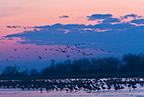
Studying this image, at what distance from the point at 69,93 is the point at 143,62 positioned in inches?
2332

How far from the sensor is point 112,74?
9944 centimetres

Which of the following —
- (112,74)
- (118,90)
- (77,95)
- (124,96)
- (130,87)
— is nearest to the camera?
(124,96)

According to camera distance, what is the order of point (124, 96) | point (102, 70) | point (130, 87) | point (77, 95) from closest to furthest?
point (124, 96), point (77, 95), point (130, 87), point (102, 70)

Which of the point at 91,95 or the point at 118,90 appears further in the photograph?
the point at 118,90

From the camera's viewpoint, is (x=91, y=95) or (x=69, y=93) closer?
(x=91, y=95)

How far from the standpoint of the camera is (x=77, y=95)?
50.8 m

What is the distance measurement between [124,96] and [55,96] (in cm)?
723

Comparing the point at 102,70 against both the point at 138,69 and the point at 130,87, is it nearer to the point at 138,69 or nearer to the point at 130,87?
the point at 138,69

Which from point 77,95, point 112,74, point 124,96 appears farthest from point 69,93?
point 112,74

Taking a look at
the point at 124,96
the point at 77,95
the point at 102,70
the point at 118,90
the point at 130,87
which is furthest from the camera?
the point at 102,70

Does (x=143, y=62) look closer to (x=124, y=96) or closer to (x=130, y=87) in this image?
(x=130, y=87)

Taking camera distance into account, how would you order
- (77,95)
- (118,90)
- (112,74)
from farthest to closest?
1. (112,74)
2. (118,90)
3. (77,95)

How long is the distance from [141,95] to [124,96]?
5.73 feet

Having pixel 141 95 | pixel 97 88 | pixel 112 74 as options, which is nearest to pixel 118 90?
pixel 97 88
